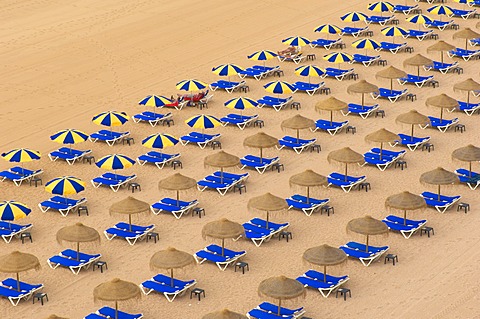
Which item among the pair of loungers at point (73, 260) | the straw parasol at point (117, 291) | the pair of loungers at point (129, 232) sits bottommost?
the pair of loungers at point (129, 232)

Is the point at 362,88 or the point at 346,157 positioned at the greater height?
the point at 346,157

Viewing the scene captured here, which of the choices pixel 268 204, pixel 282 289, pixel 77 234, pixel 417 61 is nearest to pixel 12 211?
pixel 77 234

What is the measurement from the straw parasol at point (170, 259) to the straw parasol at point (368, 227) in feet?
13.8

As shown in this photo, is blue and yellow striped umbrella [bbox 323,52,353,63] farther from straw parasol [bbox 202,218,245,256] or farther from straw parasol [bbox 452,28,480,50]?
straw parasol [bbox 202,218,245,256]

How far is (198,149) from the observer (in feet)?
118

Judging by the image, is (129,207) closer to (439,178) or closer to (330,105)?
(439,178)

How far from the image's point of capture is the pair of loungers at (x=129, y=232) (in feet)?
96.7

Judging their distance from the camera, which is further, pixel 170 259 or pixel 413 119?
pixel 413 119

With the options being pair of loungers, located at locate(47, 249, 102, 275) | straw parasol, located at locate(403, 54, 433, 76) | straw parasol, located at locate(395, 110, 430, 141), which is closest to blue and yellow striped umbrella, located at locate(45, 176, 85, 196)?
pair of loungers, located at locate(47, 249, 102, 275)

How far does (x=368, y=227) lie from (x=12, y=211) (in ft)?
29.4

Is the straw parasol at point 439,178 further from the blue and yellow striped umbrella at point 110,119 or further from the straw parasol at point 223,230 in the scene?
the blue and yellow striped umbrella at point 110,119

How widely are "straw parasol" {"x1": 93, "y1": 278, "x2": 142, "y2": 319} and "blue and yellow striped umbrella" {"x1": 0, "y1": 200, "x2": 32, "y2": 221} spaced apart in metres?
4.88

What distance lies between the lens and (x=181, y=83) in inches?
1582

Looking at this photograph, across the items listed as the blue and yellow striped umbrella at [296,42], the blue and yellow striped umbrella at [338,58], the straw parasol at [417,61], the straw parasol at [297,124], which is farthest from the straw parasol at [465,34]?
the straw parasol at [297,124]
